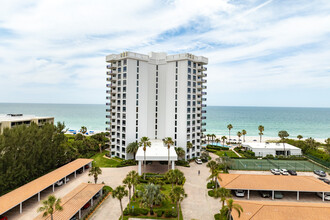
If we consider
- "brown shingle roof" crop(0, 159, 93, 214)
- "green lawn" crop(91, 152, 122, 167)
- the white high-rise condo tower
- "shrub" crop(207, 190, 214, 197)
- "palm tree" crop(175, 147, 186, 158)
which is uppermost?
the white high-rise condo tower

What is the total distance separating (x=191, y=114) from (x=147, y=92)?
1637cm

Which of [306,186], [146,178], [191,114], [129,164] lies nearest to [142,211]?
[146,178]

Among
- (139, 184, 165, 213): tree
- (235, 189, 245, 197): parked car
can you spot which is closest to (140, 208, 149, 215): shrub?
(139, 184, 165, 213): tree

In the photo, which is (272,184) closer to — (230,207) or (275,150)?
(230,207)

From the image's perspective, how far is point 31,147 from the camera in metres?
39.4

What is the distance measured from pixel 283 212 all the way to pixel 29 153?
47822 millimetres

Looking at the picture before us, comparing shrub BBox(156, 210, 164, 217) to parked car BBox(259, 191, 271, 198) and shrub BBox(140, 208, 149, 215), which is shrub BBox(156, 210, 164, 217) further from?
parked car BBox(259, 191, 271, 198)

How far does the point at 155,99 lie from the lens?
207 feet

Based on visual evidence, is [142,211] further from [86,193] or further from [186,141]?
[186,141]

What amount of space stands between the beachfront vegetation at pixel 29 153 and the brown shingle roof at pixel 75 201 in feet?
43.1

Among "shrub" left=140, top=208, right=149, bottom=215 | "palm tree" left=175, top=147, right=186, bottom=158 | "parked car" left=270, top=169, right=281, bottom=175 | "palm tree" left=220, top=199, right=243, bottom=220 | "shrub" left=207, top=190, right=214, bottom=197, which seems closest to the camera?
"palm tree" left=220, top=199, right=243, bottom=220

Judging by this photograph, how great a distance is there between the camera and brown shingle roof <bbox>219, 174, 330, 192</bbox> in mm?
34406

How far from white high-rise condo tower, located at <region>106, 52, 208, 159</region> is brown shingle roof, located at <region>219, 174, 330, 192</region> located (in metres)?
23.2

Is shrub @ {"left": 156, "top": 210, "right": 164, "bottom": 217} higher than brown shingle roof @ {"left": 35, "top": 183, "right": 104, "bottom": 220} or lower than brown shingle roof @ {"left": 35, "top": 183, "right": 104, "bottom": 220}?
lower
